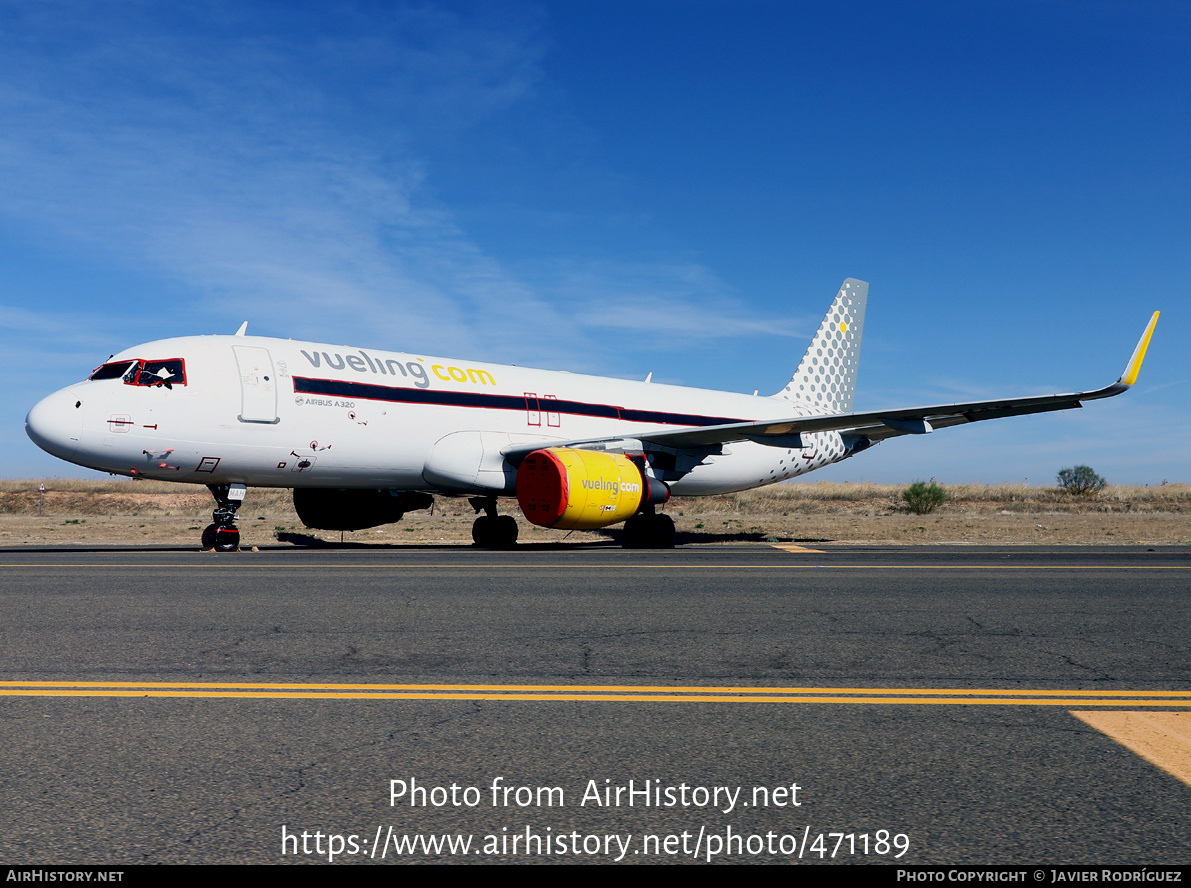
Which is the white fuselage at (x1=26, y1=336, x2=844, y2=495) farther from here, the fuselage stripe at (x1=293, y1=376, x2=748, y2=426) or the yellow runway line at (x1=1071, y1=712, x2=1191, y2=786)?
the yellow runway line at (x1=1071, y1=712, x2=1191, y2=786)

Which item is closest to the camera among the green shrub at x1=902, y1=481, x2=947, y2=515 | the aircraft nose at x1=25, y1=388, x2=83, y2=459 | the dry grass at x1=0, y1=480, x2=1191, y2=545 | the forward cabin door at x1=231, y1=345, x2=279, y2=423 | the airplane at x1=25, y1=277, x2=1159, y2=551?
the aircraft nose at x1=25, y1=388, x2=83, y2=459

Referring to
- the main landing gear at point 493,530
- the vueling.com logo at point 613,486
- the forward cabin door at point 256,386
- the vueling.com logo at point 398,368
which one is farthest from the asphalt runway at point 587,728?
the main landing gear at point 493,530

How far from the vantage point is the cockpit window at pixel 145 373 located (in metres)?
13.8

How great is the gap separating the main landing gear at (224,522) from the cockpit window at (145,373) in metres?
1.97

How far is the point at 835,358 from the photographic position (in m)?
25.8

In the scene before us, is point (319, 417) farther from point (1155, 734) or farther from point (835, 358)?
point (835, 358)

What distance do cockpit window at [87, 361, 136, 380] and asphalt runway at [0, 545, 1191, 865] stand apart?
266 inches

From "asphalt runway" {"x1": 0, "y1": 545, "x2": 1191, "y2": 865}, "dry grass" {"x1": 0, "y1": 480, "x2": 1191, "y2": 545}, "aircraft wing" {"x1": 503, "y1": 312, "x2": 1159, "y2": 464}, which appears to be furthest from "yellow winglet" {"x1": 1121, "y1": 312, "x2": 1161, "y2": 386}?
"asphalt runway" {"x1": 0, "y1": 545, "x2": 1191, "y2": 865}

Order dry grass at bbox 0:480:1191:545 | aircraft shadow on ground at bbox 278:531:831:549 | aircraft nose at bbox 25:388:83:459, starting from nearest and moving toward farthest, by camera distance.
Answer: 1. aircraft nose at bbox 25:388:83:459
2. aircraft shadow on ground at bbox 278:531:831:549
3. dry grass at bbox 0:480:1191:545

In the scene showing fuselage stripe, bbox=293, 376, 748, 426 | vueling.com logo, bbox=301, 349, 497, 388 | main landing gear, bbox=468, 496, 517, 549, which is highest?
vueling.com logo, bbox=301, 349, 497, 388

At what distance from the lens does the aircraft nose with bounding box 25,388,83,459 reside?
512 inches

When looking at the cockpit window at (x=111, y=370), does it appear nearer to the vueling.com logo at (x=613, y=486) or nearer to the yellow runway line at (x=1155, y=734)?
the vueling.com logo at (x=613, y=486)

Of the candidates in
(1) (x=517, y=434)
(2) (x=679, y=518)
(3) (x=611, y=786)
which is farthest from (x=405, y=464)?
(2) (x=679, y=518)

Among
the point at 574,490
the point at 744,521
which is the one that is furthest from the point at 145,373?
the point at 744,521
